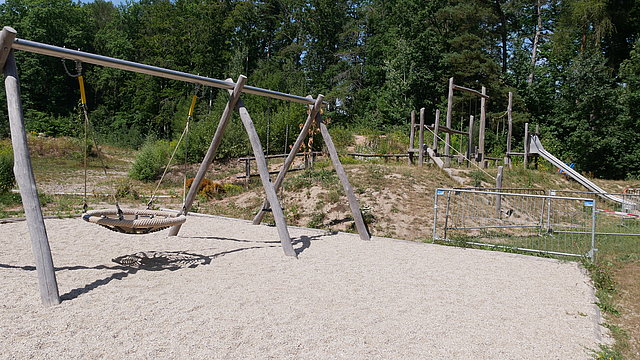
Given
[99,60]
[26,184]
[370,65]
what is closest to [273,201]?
[99,60]

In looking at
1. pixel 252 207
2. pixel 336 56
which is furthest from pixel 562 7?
pixel 252 207

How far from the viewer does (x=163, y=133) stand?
37.4m

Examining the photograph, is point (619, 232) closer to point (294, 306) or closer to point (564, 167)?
point (294, 306)

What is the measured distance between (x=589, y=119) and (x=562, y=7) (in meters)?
11.0

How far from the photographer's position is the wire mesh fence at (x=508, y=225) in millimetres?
7766

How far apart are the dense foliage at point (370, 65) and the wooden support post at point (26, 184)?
15.1m

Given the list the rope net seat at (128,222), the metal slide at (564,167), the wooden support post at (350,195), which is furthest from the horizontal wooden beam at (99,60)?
the metal slide at (564,167)

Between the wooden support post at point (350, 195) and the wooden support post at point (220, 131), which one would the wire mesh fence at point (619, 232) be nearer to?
the wooden support post at point (350, 195)

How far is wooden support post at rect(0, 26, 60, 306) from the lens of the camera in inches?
153

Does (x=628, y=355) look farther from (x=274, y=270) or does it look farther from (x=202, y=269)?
(x=202, y=269)

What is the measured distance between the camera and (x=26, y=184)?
4098 millimetres

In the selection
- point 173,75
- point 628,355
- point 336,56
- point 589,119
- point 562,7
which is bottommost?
point 628,355

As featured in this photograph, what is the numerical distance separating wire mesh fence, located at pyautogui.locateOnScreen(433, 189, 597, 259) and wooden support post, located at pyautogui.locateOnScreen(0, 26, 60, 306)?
608 centimetres

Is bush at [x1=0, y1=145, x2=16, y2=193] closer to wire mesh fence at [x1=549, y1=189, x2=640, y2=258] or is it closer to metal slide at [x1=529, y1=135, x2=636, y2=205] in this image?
wire mesh fence at [x1=549, y1=189, x2=640, y2=258]
